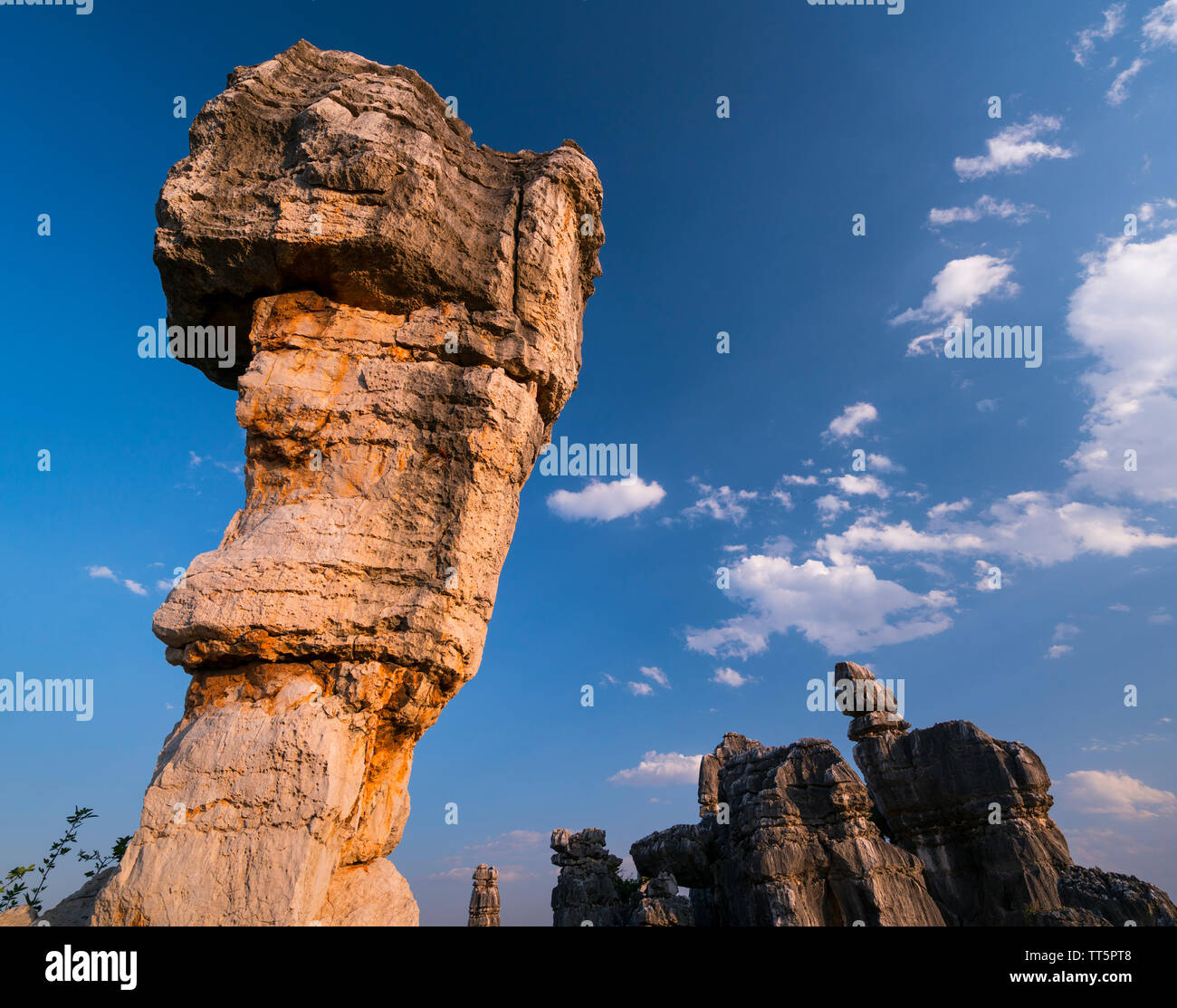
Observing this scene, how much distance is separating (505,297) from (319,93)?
3362mm

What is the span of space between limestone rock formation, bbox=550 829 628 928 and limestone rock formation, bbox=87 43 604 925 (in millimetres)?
20477

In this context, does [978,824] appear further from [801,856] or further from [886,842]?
[801,856]

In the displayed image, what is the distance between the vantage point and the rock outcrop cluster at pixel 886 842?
18.0 m

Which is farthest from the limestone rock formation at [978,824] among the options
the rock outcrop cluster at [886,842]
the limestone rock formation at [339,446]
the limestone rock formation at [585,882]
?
the limestone rock formation at [339,446]

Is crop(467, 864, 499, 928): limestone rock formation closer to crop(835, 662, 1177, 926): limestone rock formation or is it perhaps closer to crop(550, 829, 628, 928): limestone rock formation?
crop(550, 829, 628, 928): limestone rock formation

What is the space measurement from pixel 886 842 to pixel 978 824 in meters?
6.00

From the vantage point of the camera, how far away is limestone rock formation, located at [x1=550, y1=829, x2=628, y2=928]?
898 inches

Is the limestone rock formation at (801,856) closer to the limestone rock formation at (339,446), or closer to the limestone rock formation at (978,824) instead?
the limestone rock formation at (978,824)

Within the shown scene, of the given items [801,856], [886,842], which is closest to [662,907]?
[801,856]

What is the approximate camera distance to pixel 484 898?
87.7 feet
